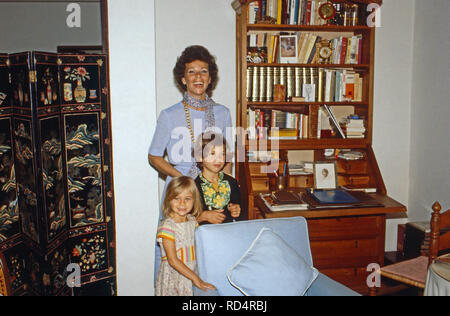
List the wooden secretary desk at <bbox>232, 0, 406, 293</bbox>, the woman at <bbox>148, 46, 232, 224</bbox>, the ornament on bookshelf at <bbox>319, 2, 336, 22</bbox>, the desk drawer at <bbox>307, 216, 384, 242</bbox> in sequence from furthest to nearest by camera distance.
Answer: the ornament on bookshelf at <bbox>319, 2, 336, 22</bbox>
the wooden secretary desk at <bbox>232, 0, 406, 293</bbox>
the desk drawer at <bbox>307, 216, 384, 242</bbox>
the woman at <bbox>148, 46, 232, 224</bbox>

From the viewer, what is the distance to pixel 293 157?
3.58 meters

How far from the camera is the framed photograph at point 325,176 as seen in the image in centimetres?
314

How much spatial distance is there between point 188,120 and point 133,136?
18.0 inches

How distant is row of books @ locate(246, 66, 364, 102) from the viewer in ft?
10.9

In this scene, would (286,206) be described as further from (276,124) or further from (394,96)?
(394,96)

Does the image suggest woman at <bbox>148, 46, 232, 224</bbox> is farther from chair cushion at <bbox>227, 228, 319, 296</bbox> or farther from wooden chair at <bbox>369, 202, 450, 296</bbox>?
wooden chair at <bbox>369, 202, 450, 296</bbox>

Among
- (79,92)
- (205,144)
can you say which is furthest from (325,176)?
(79,92)

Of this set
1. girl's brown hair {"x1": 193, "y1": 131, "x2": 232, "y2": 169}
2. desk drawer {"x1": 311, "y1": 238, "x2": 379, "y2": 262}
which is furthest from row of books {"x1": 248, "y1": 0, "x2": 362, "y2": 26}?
desk drawer {"x1": 311, "y1": 238, "x2": 379, "y2": 262}

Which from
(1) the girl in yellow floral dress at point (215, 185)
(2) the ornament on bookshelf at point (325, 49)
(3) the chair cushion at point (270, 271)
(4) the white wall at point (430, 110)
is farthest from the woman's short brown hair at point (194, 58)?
(4) the white wall at point (430, 110)

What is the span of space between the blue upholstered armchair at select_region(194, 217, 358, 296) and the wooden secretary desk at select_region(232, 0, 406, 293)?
3.62 ft

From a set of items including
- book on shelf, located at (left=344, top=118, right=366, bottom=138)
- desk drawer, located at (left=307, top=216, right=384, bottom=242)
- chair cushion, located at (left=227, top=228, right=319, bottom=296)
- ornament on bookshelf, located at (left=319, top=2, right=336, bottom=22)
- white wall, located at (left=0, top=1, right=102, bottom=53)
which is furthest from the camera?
white wall, located at (left=0, top=1, right=102, bottom=53)

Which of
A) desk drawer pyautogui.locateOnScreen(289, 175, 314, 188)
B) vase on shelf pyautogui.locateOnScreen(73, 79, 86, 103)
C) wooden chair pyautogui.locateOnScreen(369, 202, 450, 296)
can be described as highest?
vase on shelf pyautogui.locateOnScreen(73, 79, 86, 103)

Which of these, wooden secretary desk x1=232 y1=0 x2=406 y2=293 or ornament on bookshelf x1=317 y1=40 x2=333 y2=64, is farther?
ornament on bookshelf x1=317 y1=40 x2=333 y2=64
